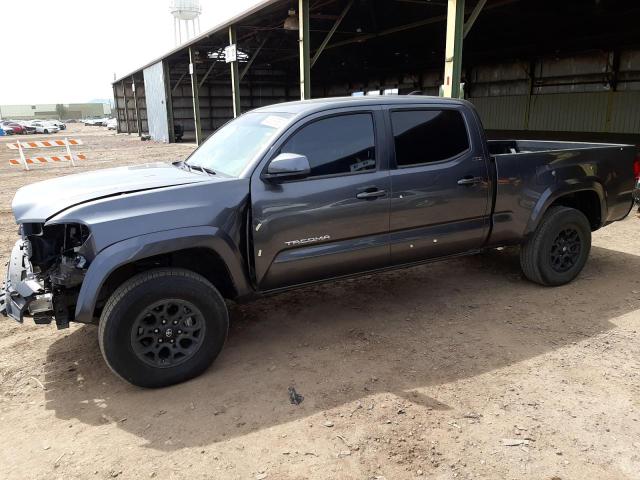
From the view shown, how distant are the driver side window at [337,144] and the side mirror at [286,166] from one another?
0.69ft

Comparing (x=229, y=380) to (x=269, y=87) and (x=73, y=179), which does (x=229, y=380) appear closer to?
(x=73, y=179)

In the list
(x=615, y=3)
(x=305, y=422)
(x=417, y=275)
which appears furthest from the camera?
(x=615, y=3)

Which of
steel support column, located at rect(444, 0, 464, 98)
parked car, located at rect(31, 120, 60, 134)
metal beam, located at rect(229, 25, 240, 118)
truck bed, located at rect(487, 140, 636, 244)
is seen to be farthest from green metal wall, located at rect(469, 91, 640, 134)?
parked car, located at rect(31, 120, 60, 134)

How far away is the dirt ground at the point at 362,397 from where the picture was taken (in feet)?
8.39

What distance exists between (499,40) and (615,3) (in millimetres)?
5696

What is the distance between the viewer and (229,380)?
3350 millimetres

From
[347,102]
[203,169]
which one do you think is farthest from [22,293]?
[347,102]

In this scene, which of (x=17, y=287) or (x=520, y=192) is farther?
(x=520, y=192)

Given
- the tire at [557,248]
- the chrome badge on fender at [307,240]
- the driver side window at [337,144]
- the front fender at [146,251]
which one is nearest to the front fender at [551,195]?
the tire at [557,248]

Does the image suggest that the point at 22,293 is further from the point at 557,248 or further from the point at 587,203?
the point at 587,203

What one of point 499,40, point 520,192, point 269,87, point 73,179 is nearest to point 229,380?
point 73,179

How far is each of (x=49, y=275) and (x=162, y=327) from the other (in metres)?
0.79

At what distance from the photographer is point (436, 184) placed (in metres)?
4.08

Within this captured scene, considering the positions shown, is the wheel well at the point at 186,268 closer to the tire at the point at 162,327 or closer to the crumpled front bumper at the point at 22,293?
the tire at the point at 162,327
